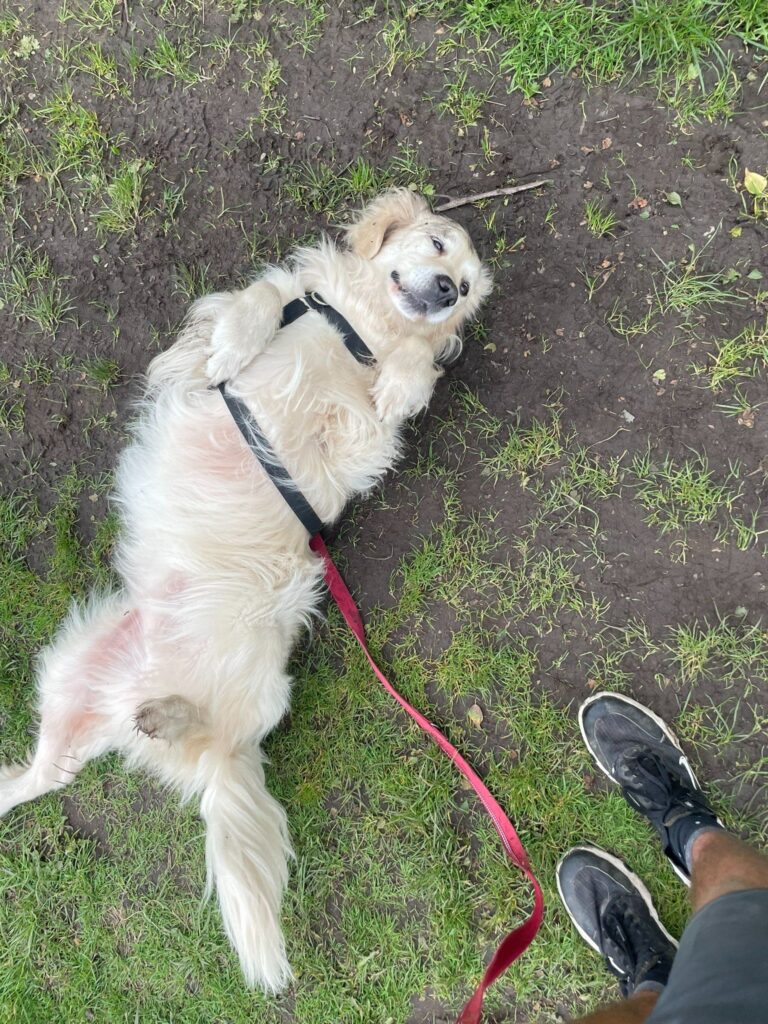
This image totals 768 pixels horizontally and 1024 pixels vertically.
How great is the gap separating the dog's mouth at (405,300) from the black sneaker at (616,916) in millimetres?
2665

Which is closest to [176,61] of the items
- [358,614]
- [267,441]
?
[267,441]

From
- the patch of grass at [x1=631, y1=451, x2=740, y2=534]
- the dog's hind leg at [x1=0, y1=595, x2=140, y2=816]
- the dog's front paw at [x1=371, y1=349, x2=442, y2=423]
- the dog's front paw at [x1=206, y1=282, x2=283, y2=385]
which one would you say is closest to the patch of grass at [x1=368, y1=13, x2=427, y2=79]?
the dog's front paw at [x1=206, y1=282, x2=283, y2=385]

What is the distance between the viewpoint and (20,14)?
3.19 m

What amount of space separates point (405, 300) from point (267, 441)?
0.88m

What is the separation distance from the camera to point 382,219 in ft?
9.20

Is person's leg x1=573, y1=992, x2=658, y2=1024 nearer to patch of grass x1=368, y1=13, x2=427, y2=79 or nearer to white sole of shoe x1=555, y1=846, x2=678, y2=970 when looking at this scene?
white sole of shoe x1=555, y1=846, x2=678, y2=970

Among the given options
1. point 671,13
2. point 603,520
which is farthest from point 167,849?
point 671,13

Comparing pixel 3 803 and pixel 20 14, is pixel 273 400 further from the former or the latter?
pixel 20 14

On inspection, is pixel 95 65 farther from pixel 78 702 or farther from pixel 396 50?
pixel 78 702

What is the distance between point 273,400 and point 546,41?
7.18ft

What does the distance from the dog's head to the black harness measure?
25 cm

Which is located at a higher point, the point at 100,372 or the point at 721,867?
the point at 100,372

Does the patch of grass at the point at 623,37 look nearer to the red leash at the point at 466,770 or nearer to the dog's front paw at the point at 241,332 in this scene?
the dog's front paw at the point at 241,332

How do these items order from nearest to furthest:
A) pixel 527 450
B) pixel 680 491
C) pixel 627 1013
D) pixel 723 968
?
pixel 723 968 < pixel 627 1013 < pixel 680 491 < pixel 527 450
